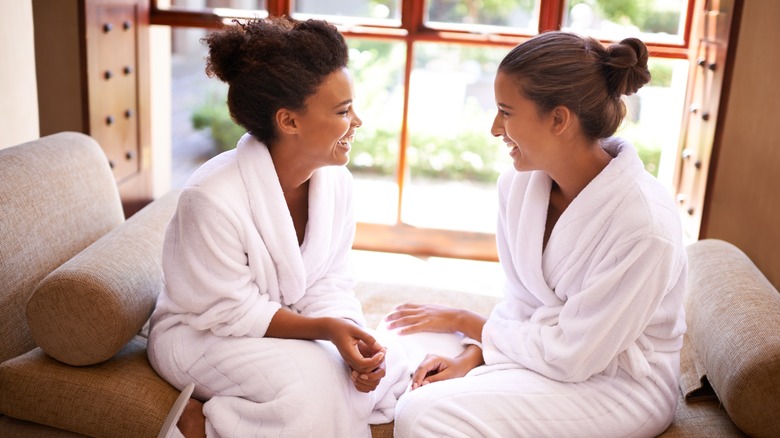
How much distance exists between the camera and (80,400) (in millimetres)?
1706

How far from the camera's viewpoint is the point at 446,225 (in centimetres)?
355

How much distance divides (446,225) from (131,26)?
58.7 inches

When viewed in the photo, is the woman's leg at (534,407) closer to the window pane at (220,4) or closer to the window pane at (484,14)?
the window pane at (484,14)

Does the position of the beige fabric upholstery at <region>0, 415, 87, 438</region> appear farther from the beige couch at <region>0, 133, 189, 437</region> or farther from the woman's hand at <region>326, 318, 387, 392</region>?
the woman's hand at <region>326, 318, 387, 392</region>

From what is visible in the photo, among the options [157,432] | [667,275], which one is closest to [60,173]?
[157,432]

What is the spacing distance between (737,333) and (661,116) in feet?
6.01

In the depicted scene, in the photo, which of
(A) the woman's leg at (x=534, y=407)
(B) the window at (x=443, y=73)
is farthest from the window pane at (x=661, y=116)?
(A) the woman's leg at (x=534, y=407)

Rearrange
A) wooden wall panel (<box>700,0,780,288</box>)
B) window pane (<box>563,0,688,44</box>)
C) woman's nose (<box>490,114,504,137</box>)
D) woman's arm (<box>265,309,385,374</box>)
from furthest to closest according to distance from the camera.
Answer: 1. window pane (<box>563,0,688,44</box>)
2. wooden wall panel (<box>700,0,780,288</box>)
3. woman's nose (<box>490,114,504,137</box>)
4. woman's arm (<box>265,309,385,374</box>)

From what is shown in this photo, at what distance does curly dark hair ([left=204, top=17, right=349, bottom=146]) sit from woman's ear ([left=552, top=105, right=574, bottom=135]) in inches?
19.1

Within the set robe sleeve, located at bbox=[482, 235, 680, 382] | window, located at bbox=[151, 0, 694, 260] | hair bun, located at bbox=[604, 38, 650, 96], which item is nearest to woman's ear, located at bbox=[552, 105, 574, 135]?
hair bun, located at bbox=[604, 38, 650, 96]

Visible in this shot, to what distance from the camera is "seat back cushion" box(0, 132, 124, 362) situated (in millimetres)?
1796

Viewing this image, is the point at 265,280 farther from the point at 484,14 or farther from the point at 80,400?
the point at 484,14

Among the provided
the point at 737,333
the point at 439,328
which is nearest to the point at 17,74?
the point at 439,328

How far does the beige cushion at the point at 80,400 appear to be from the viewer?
66.8 inches
